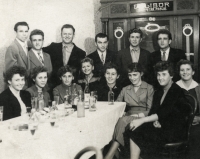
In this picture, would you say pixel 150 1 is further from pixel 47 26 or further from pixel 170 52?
pixel 47 26

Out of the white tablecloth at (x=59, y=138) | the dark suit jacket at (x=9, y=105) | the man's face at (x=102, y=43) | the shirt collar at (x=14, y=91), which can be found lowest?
the white tablecloth at (x=59, y=138)

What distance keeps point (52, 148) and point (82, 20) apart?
146 inches

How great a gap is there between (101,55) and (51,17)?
1.29m

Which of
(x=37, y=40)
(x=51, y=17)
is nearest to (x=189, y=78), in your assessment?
(x=37, y=40)

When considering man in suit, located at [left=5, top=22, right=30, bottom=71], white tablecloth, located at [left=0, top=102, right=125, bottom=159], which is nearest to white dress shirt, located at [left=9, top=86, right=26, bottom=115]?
white tablecloth, located at [left=0, top=102, right=125, bottom=159]

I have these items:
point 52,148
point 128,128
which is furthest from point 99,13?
point 52,148

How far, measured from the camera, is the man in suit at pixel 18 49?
328 centimetres

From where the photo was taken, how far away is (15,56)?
131 inches

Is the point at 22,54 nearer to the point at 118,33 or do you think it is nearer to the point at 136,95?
the point at 136,95

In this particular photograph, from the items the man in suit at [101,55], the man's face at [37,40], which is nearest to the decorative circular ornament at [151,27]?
the man in suit at [101,55]

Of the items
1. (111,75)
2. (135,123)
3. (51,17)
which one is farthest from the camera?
→ (51,17)

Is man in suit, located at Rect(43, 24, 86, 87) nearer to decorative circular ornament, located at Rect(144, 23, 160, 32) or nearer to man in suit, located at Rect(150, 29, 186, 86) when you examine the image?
man in suit, located at Rect(150, 29, 186, 86)

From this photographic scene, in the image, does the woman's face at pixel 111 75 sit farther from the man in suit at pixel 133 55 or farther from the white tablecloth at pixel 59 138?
the white tablecloth at pixel 59 138

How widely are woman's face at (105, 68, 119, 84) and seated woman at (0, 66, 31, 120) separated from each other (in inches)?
39.3
